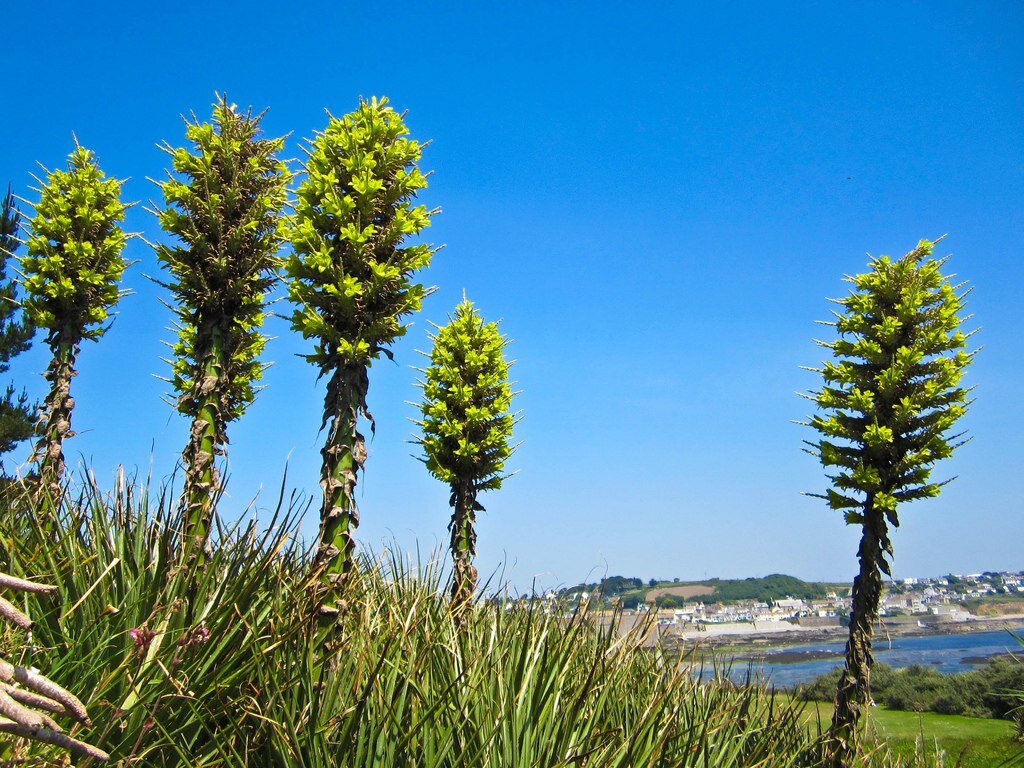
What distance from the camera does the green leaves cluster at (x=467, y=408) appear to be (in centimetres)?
1666

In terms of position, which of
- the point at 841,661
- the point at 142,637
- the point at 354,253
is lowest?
the point at 841,661

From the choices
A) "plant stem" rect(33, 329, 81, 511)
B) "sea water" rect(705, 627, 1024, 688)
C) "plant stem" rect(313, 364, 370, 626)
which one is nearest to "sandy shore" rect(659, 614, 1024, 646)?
"sea water" rect(705, 627, 1024, 688)

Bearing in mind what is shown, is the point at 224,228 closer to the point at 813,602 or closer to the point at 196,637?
the point at 196,637

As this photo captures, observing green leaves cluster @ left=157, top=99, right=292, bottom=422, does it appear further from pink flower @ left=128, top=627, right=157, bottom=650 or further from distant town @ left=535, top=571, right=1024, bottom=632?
distant town @ left=535, top=571, right=1024, bottom=632

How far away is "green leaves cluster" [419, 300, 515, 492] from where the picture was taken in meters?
16.7

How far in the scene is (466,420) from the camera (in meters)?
16.8

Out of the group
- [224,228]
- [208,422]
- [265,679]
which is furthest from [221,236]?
[265,679]

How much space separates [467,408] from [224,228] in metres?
6.50

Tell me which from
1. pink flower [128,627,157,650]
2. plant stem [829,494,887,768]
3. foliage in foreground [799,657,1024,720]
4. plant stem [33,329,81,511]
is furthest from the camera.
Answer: foliage in foreground [799,657,1024,720]

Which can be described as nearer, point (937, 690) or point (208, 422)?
point (208, 422)

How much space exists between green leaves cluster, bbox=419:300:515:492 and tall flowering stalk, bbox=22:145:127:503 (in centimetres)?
746

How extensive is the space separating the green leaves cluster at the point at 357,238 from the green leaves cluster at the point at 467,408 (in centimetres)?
644

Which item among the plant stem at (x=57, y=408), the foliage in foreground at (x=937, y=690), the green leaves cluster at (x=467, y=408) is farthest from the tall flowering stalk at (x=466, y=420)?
the foliage in foreground at (x=937, y=690)

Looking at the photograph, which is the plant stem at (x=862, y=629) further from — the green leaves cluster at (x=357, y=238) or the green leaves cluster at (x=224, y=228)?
the green leaves cluster at (x=224, y=228)
